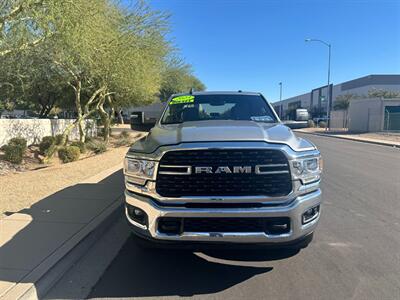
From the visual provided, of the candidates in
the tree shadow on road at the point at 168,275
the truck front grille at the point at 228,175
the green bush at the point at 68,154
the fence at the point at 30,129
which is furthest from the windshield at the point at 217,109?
the fence at the point at 30,129

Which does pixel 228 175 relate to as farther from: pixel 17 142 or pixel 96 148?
pixel 96 148

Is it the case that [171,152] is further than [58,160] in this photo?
No

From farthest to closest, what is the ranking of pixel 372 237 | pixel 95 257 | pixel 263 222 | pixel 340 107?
pixel 340 107
pixel 372 237
pixel 95 257
pixel 263 222

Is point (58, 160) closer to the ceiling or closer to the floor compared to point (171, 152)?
closer to the floor

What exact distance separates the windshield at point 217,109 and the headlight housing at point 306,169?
1460 millimetres

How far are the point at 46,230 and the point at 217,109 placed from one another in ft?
9.56

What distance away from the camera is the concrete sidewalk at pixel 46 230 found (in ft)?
13.2

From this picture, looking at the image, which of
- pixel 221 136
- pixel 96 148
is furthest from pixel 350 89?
pixel 221 136

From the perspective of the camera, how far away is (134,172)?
160 inches

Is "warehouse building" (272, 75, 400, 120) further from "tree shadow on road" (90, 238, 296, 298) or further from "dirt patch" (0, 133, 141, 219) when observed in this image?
"tree shadow on road" (90, 238, 296, 298)

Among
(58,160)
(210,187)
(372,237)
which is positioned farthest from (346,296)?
(58,160)

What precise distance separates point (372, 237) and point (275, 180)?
259cm

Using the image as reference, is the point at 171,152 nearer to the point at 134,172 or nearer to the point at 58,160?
the point at 134,172

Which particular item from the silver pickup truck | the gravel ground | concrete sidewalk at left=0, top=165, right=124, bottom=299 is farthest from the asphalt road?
the gravel ground
